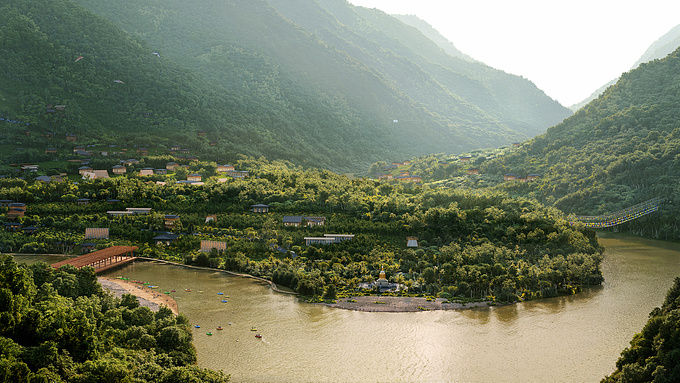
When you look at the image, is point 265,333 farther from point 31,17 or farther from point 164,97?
point 31,17

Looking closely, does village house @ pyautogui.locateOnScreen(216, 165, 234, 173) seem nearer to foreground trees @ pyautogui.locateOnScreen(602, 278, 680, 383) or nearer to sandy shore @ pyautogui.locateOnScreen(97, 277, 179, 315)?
sandy shore @ pyautogui.locateOnScreen(97, 277, 179, 315)

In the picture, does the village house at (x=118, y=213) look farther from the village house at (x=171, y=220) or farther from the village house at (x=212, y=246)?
the village house at (x=212, y=246)

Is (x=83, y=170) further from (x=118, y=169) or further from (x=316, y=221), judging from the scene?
(x=316, y=221)


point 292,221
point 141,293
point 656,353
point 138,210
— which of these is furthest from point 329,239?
point 656,353

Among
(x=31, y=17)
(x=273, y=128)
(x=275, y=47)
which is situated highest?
(x=275, y=47)

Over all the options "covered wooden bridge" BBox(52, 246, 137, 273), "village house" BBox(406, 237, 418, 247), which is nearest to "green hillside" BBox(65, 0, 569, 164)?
"village house" BBox(406, 237, 418, 247)

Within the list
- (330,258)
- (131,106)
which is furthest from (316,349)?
(131,106)

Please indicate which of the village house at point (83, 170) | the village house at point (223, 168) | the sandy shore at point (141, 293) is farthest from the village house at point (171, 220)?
the village house at point (223, 168)
